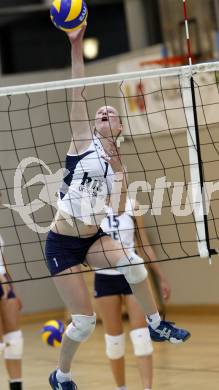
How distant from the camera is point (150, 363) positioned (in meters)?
6.53

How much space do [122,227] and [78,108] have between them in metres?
1.80

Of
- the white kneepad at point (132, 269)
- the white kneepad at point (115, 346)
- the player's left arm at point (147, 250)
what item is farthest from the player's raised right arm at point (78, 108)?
A: the white kneepad at point (115, 346)

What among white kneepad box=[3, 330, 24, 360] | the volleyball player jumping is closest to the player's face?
the volleyball player jumping

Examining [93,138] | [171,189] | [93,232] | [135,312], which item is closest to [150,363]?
[135,312]

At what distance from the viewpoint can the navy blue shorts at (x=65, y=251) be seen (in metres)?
5.66

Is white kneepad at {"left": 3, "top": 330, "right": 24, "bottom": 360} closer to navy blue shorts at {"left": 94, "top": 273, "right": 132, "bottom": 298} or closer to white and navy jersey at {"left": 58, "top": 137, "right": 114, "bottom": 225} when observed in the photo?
navy blue shorts at {"left": 94, "top": 273, "right": 132, "bottom": 298}

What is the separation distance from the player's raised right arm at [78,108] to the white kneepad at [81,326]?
3.36ft

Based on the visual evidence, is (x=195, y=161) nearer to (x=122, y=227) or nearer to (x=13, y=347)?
(x=122, y=227)

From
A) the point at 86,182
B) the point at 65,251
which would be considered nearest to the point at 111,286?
the point at 65,251

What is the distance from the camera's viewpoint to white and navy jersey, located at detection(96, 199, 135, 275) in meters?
6.90

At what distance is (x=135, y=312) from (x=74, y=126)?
1696mm

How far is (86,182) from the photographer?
5645mm

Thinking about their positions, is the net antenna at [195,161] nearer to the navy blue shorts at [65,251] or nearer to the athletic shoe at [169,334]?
the athletic shoe at [169,334]

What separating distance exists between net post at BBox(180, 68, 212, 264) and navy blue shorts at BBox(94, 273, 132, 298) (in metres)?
1.17
